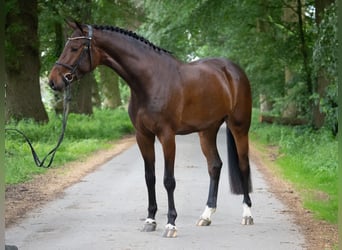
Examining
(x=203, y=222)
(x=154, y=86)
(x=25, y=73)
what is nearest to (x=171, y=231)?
(x=203, y=222)

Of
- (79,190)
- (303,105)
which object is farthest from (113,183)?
(303,105)

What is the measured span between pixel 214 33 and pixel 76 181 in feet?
44.3

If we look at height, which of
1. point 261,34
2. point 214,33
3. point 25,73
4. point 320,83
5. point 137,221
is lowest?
point 137,221

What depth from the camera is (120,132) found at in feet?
83.1

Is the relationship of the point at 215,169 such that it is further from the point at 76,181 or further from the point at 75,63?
the point at 76,181

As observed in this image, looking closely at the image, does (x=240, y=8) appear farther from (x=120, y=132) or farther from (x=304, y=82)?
(x=120, y=132)

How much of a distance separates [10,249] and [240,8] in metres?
17.4

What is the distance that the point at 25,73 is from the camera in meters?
19.7

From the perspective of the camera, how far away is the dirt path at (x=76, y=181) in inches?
282

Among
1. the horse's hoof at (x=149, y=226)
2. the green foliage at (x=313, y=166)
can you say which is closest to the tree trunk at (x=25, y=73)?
the green foliage at (x=313, y=166)

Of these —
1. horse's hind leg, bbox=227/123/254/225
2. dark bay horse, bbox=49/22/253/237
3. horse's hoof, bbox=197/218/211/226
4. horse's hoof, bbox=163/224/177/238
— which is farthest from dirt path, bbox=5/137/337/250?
horse's hoof, bbox=163/224/177/238

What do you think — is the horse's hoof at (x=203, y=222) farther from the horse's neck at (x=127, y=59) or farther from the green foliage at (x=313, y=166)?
the horse's neck at (x=127, y=59)

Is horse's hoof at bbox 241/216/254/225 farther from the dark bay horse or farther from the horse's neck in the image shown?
the horse's neck

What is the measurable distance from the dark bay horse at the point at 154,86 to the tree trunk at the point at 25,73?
12.2m
